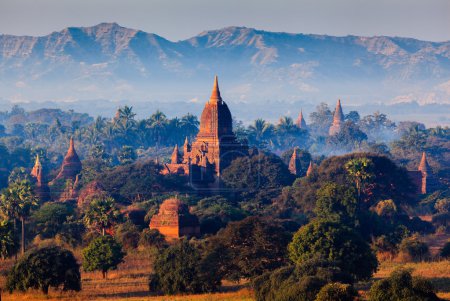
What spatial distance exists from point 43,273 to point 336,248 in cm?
1596

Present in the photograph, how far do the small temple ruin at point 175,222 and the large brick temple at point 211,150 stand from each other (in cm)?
2518

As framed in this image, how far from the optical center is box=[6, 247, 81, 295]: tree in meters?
55.9

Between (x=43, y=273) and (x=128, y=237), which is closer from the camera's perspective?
(x=43, y=273)

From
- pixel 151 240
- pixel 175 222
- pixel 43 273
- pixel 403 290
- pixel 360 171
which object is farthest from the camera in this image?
pixel 360 171

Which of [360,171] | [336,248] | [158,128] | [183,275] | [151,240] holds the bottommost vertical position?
[183,275]

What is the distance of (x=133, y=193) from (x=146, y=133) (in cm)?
8261

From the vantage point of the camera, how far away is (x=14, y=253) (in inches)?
2662

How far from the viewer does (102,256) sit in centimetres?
6347

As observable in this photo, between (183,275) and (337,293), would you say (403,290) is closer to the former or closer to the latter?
(337,293)

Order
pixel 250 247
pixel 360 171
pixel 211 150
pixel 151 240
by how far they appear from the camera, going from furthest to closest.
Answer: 1. pixel 211 150
2. pixel 360 171
3. pixel 151 240
4. pixel 250 247

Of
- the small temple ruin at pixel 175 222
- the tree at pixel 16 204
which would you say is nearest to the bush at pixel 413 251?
the small temple ruin at pixel 175 222

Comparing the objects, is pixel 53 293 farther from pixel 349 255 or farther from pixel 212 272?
pixel 349 255

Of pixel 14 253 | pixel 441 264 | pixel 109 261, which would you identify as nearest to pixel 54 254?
pixel 109 261

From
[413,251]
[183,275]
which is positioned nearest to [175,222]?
[413,251]
